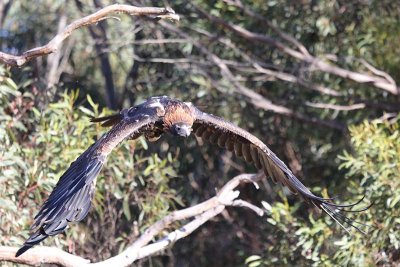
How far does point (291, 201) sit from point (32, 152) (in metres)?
4.16

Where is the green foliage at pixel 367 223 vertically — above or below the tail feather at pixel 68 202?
below

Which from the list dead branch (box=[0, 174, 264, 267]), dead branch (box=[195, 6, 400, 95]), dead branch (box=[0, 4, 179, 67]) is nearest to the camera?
dead branch (box=[0, 4, 179, 67])

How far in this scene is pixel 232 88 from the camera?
1046cm

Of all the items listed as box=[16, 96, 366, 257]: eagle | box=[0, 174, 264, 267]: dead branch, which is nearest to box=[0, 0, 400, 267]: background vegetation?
box=[0, 174, 264, 267]: dead branch

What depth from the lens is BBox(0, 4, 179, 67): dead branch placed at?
5.62 metres

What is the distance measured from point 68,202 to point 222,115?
17.9 ft

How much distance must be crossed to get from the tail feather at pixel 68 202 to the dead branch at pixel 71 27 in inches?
27.4

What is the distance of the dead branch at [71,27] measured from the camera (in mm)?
5617

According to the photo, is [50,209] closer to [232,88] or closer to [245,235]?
[232,88]

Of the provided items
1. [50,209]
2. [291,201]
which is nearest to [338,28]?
[291,201]

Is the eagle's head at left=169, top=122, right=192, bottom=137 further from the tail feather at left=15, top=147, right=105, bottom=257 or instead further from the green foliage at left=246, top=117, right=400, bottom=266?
the green foliage at left=246, top=117, right=400, bottom=266

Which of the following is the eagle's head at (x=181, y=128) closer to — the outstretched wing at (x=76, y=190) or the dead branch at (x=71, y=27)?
the outstretched wing at (x=76, y=190)

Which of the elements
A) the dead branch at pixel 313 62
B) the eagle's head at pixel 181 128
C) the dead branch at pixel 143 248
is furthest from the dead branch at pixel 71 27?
the dead branch at pixel 313 62

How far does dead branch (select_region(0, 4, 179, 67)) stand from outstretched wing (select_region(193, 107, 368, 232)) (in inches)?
39.4
